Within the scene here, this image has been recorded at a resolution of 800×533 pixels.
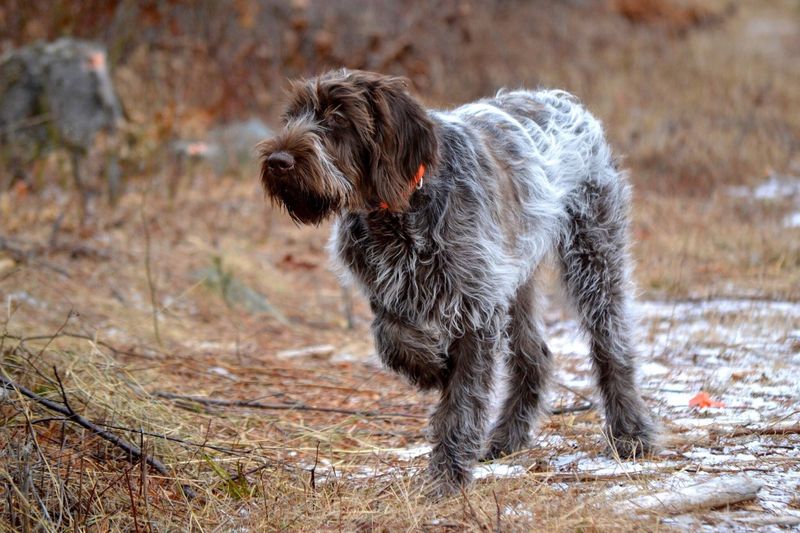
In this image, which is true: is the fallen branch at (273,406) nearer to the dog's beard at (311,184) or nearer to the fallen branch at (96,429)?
the fallen branch at (96,429)

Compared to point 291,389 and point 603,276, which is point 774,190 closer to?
point 603,276

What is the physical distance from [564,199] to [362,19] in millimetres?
10876

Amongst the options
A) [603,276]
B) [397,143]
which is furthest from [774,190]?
[397,143]

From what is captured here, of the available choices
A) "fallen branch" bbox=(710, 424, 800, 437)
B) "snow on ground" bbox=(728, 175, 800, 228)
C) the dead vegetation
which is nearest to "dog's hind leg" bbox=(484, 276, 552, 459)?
the dead vegetation

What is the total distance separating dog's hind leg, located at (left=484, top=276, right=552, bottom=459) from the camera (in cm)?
503

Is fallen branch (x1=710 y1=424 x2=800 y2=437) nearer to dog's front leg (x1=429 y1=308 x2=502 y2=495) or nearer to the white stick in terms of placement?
dog's front leg (x1=429 y1=308 x2=502 y2=495)

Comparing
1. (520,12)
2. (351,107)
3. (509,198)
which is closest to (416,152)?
(351,107)

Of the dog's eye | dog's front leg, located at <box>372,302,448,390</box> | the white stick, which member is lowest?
the white stick

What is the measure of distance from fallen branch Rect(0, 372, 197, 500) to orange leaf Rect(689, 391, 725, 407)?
111 inches

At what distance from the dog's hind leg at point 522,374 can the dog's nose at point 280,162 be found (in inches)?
66.7

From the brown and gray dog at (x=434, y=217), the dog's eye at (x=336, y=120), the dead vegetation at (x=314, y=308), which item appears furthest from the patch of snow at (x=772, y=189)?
the dog's eye at (x=336, y=120)

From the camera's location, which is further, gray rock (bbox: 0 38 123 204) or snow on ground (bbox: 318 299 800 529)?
gray rock (bbox: 0 38 123 204)

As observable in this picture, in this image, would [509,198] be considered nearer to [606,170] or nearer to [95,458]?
[606,170]

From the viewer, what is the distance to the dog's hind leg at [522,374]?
198 inches
